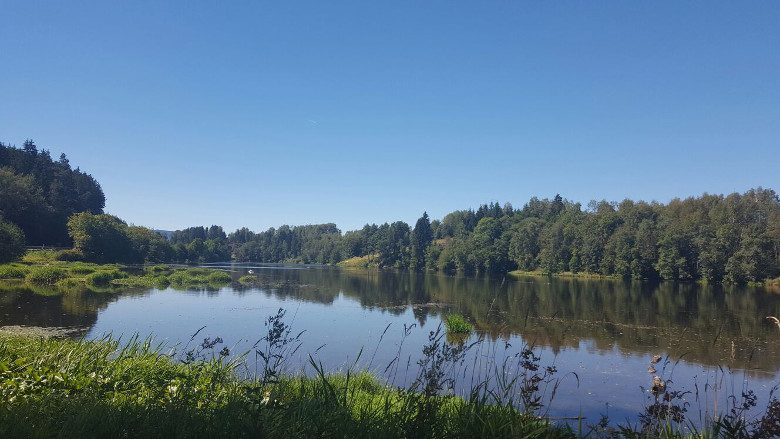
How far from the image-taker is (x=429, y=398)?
4598 millimetres

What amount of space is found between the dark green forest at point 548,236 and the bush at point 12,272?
648 cm

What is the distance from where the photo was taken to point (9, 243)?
1927 inches

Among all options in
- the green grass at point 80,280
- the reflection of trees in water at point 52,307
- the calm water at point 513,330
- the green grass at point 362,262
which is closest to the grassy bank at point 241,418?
the calm water at point 513,330

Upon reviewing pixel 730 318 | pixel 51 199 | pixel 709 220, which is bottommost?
pixel 730 318

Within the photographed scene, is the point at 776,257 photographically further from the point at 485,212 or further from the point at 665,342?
the point at 485,212

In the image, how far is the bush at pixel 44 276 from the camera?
40750 mm

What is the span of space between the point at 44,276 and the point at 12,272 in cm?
377

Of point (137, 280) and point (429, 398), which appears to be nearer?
point (429, 398)

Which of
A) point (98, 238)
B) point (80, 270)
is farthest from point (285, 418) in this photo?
point (98, 238)

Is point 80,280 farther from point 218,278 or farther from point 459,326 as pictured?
point 459,326

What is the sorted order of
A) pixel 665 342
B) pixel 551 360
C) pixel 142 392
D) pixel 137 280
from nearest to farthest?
pixel 142 392 < pixel 551 360 < pixel 665 342 < pixel 137 280

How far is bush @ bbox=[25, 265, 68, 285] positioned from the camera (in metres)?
40.8

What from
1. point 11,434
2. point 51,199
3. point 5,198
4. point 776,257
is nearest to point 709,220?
point 776,257

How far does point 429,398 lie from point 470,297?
38.7 m
